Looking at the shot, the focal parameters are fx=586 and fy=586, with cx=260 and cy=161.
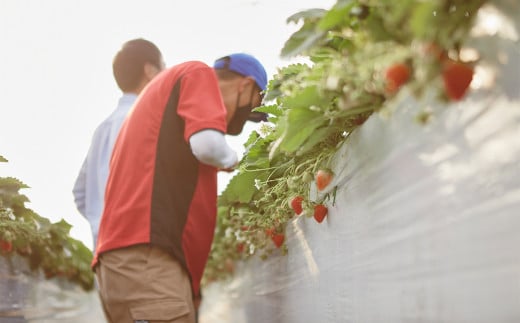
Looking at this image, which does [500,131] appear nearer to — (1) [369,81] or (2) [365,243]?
(1) [369,81]

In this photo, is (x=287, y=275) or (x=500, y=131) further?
(x=287, y=275)

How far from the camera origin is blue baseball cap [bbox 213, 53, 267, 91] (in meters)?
2.57

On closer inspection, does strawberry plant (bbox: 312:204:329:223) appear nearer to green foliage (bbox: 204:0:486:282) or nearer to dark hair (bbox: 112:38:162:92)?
green foliage (bbox: 204:0:486:282)

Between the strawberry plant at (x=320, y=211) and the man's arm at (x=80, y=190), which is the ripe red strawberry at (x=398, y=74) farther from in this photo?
the man's arm at (x=80, y=190)

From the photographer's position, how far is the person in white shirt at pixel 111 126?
2516mm

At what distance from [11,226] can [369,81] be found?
277 cm

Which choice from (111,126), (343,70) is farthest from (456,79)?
(111,126)

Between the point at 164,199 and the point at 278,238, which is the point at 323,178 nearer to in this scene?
the point at 164,199

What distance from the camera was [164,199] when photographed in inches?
77.1

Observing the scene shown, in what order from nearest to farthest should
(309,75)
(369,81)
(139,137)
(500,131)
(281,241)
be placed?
(500,131)
(369,81)
(309,75)
(139,137)
(281,241)

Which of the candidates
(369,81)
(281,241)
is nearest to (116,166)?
(281,241)

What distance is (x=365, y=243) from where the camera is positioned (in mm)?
1438

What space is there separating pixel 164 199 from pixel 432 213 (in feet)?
3.69

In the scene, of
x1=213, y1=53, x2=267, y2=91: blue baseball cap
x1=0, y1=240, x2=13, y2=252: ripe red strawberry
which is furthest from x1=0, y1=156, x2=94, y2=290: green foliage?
x1=213, y1=53, x2=267, y2=91: blue baseball cap
